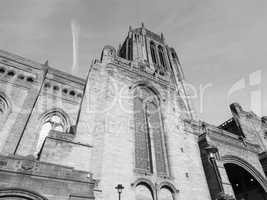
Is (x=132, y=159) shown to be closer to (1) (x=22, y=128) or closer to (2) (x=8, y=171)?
(2) (x=8, y=171)

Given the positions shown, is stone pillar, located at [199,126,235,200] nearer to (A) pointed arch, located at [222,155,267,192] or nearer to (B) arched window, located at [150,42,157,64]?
(A) pointed arch, located at [222,155,267,192]

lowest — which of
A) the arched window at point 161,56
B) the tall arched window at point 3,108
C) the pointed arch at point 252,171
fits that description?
the pointed arch at point 252,171

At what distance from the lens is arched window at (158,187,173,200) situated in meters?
12.8

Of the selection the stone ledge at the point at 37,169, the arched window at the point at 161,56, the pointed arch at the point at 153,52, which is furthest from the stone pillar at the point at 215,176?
the arched window at the point at 161,56

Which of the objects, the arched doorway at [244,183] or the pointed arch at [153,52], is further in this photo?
the pointed arch at [153,52]

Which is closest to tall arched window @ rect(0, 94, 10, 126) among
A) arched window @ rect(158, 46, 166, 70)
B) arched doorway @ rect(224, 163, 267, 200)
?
arched doorway @ rect(224, 163, 267, 200)

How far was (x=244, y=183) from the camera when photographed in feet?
72.2

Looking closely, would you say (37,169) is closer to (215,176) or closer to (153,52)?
(215,176)

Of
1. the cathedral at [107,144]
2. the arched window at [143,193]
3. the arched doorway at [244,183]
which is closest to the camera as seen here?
the cathedral at [107,144]

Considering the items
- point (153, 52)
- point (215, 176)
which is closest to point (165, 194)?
point (215, 176)

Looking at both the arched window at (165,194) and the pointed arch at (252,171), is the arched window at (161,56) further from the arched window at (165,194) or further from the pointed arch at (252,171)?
the arched window at (165,194)

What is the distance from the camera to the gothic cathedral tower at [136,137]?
12.1 metres

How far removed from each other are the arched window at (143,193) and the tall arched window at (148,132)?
3.62 ft

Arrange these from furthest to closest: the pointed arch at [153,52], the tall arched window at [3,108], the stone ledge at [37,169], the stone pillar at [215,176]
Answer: the pointed arch at [153,52]
the tall arched window at [3,108]
the stone pillar at [215,176]
the stone ledge at [37,169]
